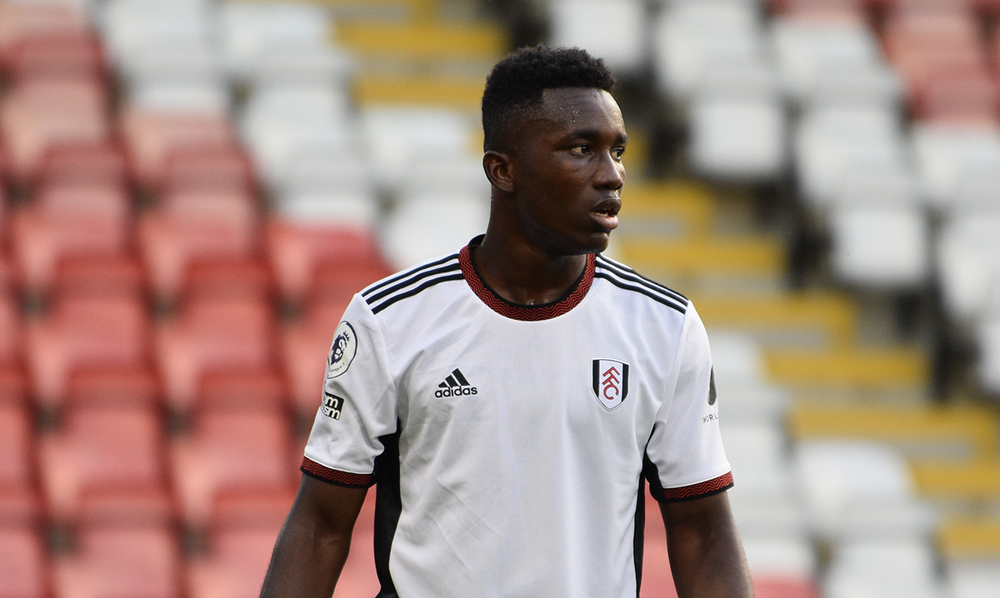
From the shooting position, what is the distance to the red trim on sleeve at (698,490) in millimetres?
2184

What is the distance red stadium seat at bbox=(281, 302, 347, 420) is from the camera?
518cm

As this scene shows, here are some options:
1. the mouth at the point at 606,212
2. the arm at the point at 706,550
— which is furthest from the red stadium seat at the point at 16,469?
the mouth at the point at 606,212

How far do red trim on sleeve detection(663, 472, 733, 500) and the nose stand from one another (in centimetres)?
49

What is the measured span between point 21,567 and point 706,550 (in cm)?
294

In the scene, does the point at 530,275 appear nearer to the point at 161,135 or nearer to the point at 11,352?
the point at 11,352

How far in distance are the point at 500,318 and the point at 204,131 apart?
4.37 metres

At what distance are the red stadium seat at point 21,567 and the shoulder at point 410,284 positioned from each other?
106 inches

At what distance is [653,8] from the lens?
6.98m

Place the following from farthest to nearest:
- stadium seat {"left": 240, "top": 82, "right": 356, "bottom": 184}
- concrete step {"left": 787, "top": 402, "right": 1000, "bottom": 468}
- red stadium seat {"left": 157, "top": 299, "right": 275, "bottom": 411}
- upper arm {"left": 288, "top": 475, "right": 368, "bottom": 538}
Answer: stadium seat {"left": 240, "top": 82, "right": 356, "bottom": 184} < concrete step {"left": 787, "top": 402, "right": 1000, "bottom": 468} < red stadium seat {"left": 157, "top": 299, "right": 275, "bottom": 411} < upper arm {"left": 288, "top": 475, "right": 368, "bottom": 538}

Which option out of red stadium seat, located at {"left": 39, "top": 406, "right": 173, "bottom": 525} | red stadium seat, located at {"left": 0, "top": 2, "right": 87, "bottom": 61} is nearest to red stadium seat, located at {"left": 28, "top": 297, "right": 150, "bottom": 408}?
red stadium seat, located at {"left": 39, "top": 406, "right": 173, "bottom": 525}

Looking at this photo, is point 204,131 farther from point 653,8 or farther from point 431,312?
point 431,312

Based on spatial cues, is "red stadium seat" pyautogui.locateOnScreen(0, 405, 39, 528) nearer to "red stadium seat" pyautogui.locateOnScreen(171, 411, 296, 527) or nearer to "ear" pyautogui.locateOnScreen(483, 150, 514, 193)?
"red stadium seat" pyautogui.locateOnScreen(171, 411, 296, 527)

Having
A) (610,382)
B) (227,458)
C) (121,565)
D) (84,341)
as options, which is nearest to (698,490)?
(610,382)

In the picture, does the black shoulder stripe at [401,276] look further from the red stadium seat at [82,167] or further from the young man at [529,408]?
the red stadium seat at [82,167]
